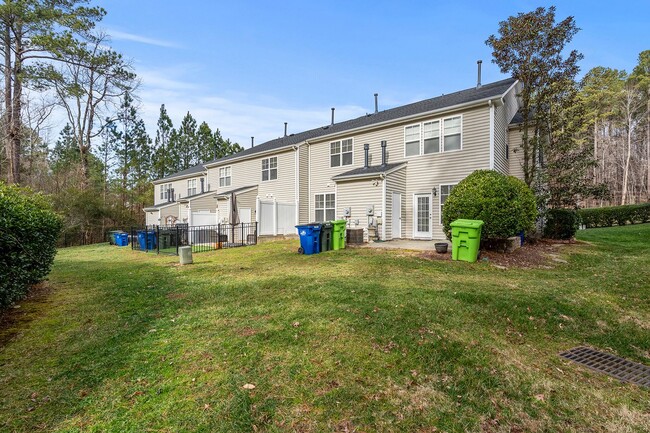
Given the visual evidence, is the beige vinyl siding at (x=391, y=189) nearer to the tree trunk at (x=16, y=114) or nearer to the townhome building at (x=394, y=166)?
the townhome building at (x=394, y=166)

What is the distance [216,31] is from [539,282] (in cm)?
1377

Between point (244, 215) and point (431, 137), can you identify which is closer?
point (431, 137)

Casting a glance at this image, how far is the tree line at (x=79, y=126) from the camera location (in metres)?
13.1

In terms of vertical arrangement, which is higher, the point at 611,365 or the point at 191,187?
the point at 191,187

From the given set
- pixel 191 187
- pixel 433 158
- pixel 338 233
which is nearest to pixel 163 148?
pixel 191 187

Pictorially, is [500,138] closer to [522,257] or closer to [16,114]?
[522,257]

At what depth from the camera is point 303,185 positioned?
1712 centimetres

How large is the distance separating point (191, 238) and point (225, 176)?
6439 millimetres

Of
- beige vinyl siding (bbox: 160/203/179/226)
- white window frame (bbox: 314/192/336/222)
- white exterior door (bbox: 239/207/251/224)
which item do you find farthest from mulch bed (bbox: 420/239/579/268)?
beige vinyl siding (bbox: 160/203/179/226)

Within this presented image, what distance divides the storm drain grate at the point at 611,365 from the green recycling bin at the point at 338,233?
24.6 feet

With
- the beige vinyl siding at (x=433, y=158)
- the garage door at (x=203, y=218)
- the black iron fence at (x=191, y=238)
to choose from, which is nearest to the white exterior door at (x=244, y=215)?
the black iron fence at (x=191, y=238)

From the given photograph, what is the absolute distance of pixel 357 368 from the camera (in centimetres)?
294

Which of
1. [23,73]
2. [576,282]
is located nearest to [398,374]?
[576,282]

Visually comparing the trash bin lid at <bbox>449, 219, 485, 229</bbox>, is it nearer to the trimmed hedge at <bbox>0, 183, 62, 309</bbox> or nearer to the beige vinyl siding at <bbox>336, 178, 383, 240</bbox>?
the beige vinyl siding at <bbox>336, 178, 383, 240</bbox>
